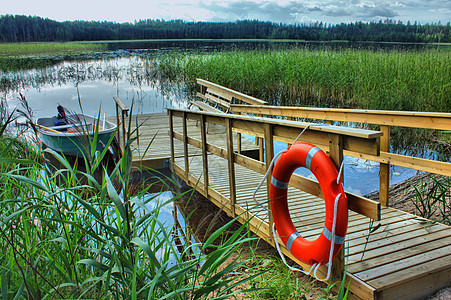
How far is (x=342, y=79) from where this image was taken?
8.77 metres

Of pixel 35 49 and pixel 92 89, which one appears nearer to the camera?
pixel 92 89

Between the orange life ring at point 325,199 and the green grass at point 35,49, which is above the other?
the green grass at point 35,49

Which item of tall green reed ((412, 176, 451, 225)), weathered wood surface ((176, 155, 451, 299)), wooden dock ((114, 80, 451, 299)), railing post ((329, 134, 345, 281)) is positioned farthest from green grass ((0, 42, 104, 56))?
railing post ((329, 134, 345, 281))

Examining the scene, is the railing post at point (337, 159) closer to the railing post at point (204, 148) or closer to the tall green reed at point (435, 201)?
the tall green reed at point (435, 201)

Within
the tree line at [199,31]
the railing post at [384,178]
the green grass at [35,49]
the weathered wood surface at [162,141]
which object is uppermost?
the tree line at [199,31]

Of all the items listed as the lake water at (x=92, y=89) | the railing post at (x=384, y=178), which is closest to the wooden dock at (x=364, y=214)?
the railing post at (x=384, y=178)

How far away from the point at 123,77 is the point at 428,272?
584 inches

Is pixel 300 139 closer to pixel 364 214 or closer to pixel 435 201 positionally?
pixel 364 214

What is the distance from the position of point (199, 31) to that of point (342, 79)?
2016 inches

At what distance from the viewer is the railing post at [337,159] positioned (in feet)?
6.66

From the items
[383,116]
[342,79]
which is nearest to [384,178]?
[383,116]

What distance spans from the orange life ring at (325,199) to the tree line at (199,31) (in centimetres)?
2605

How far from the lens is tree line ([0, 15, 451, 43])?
37.7 metres

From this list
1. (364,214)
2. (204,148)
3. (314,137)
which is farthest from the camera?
(204,148)
